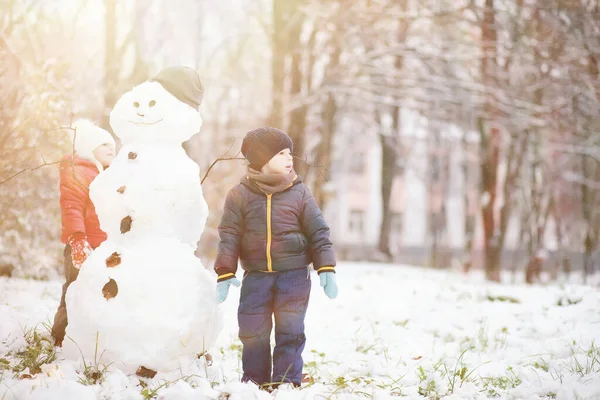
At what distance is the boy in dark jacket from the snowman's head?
0.51 m

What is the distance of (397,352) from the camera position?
4.79 m

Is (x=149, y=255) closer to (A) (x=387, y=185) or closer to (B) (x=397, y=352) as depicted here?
(B) (x=397, y=352)

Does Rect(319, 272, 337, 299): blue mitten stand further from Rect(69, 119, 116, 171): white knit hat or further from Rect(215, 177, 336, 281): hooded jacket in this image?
Rect(69, 119, 116, 171): white knit hat

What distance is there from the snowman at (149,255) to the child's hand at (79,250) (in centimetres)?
33

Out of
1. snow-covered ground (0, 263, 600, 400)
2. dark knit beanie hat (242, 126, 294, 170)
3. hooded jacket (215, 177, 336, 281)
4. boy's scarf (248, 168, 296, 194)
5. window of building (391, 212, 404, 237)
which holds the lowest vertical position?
window of building (391, 212, 404, 237)

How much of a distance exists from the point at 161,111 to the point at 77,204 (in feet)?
3.17

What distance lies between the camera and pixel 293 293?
11.9 ft

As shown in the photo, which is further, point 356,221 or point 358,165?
point 356,221

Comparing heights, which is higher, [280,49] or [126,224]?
[280,49]

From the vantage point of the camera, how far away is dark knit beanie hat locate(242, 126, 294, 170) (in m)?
3.71

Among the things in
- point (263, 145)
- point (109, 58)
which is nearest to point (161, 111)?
point (263, 145)

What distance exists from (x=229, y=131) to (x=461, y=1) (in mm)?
6865

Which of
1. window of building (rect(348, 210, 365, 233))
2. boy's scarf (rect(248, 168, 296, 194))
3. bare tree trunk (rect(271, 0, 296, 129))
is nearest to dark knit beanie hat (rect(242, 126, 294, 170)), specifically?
boy's scarf (rect(248, 168, 296, 194))

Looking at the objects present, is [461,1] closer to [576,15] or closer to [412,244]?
[576,15]
